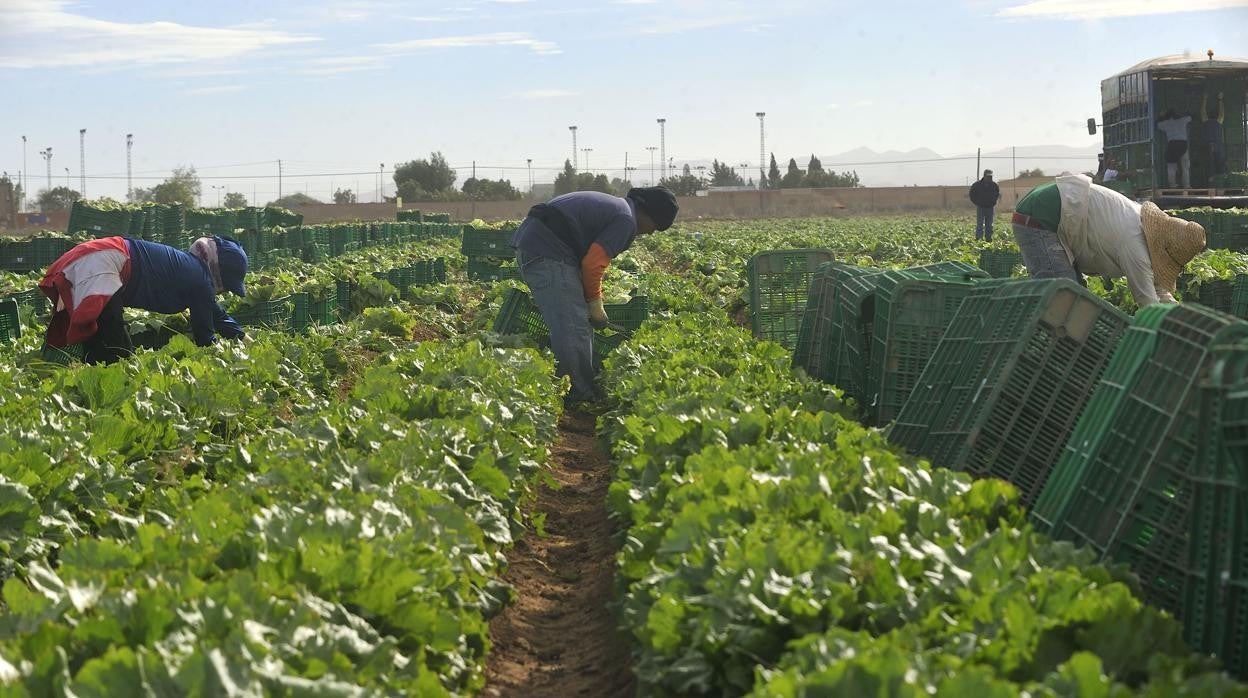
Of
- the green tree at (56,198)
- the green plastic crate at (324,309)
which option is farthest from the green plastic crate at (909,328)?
the green tree at (56,198)

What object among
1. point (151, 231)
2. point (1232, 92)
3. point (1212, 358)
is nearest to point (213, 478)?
point (1212, 358)

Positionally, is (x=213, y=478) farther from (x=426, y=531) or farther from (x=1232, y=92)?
(x=1232, y=92)

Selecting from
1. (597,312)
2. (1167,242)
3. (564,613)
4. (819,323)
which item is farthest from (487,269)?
(564,613)

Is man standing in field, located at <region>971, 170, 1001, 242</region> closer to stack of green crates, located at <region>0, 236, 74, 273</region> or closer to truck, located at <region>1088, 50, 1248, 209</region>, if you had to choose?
truck, located at <region>1088, 50, 1248, 209</region>

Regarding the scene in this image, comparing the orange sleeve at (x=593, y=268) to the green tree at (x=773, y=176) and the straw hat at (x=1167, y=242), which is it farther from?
the green tree at (x=773, y=176)

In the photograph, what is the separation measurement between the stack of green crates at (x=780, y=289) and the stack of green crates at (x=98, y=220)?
1651 centimetres

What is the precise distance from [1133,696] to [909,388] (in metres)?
4.54

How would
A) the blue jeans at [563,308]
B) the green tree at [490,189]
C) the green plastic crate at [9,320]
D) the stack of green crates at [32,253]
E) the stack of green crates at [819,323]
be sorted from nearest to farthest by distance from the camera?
1. the stack of green crates at [819,323]
2. the blue jeans at [563,308]
3. the green plastic crate at [9,320]
4. the stack of green crates at [32,253]
5. the green tree at [490,189]

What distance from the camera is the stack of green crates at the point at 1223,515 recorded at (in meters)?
3.60

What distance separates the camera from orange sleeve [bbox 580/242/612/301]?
10.4 metres

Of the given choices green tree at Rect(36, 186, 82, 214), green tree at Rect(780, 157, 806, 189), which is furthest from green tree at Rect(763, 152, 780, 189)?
green tree at Rect(36, 186, 82, 214)

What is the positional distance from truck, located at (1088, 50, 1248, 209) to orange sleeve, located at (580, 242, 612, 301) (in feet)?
64.1

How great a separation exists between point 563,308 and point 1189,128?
21.8 meters

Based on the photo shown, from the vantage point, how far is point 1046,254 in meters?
9.19
